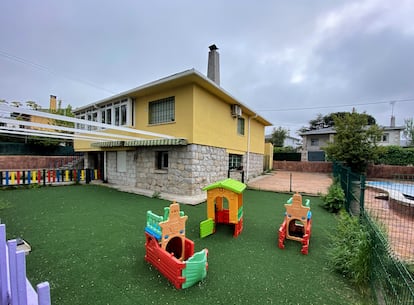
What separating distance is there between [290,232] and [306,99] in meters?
38.5

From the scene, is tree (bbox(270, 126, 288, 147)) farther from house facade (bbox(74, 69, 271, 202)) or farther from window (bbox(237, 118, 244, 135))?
house facade (bbox(74, 69, 271, 202))

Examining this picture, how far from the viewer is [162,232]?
11.1 ft

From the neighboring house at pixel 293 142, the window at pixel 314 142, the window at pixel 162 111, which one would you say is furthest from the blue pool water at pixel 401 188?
the neighboring house at pixel 293 142

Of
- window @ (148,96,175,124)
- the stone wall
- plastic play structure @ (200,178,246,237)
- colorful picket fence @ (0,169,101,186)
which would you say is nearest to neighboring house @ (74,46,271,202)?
window @ (148,96,175,124)

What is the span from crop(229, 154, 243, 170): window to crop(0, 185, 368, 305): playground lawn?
21.9 feet

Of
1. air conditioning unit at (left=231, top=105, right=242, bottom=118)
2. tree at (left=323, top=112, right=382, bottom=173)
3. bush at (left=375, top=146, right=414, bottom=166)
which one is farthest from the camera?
bush at (left=375, top=146, right=414, bottom=166)

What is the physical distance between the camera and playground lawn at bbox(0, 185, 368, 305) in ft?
8.94

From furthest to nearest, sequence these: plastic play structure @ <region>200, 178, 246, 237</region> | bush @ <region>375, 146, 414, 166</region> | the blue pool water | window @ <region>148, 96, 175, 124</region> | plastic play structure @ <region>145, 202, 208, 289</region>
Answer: bush @ <region>375, 146, 414, 166</region>
the blue pool water
window @ <region>148, 96, 175, 124</region>
plastic play structure @ <region>200, 178, 246, 237</region>
plastic play structure @ <region>145, 202, 208, 289</region>

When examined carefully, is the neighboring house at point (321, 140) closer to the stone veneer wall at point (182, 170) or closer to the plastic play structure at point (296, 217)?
the stone veneer wall at point (182, 170)

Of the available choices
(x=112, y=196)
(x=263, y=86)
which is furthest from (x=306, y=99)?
(x=112, y=196)

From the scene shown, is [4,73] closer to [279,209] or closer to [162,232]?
[162,232]

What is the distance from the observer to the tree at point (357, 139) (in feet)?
51.0

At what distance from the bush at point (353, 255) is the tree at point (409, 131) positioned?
3956 centimetres


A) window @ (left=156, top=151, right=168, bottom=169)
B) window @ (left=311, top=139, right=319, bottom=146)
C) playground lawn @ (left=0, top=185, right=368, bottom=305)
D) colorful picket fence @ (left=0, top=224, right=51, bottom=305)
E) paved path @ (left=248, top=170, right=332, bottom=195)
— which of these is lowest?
paved path @ (left=248, top=170, right=332, bottom=195)
